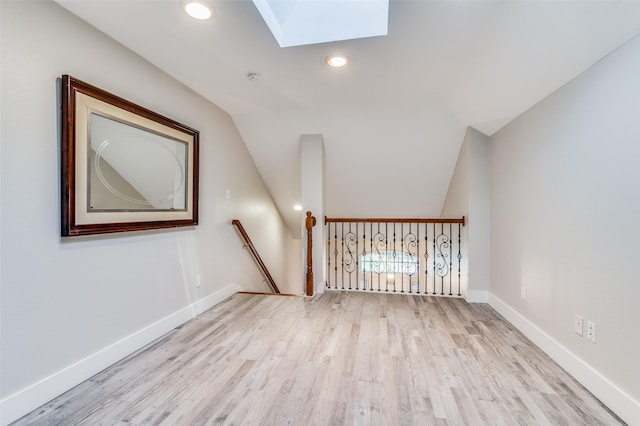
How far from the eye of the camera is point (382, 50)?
210 centimetres

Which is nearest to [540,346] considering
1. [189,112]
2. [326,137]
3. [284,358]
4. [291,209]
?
[284,358]

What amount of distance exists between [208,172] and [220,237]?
2.41 feet

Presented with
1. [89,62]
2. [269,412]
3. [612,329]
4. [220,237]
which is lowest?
[269,412]

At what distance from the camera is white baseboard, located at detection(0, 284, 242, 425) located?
146cm

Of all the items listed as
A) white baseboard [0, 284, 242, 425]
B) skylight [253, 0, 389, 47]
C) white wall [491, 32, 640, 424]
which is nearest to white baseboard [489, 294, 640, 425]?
white wall [491, 32, 640, 424]

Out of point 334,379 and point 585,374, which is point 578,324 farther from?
point 334,379

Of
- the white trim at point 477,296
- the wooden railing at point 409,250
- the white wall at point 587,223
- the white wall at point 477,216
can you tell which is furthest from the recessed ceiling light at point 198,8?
the white trim at point 477,296

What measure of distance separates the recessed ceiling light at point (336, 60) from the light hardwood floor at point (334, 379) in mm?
2195

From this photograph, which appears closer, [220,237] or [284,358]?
[284,358]

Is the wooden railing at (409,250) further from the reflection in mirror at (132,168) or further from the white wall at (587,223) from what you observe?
the reflection in mirror at (132,168)

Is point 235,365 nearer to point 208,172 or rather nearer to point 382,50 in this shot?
point 208,172

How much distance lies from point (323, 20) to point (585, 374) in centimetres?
278

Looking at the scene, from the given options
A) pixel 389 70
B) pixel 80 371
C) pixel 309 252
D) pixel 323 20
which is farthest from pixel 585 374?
pixel 80 371

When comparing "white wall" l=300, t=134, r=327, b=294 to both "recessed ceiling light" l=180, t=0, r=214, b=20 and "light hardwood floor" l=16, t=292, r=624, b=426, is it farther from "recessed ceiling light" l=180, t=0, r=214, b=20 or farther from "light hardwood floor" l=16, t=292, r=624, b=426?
"recessed ceiling light" l=180, t=0, r=214, b=20
